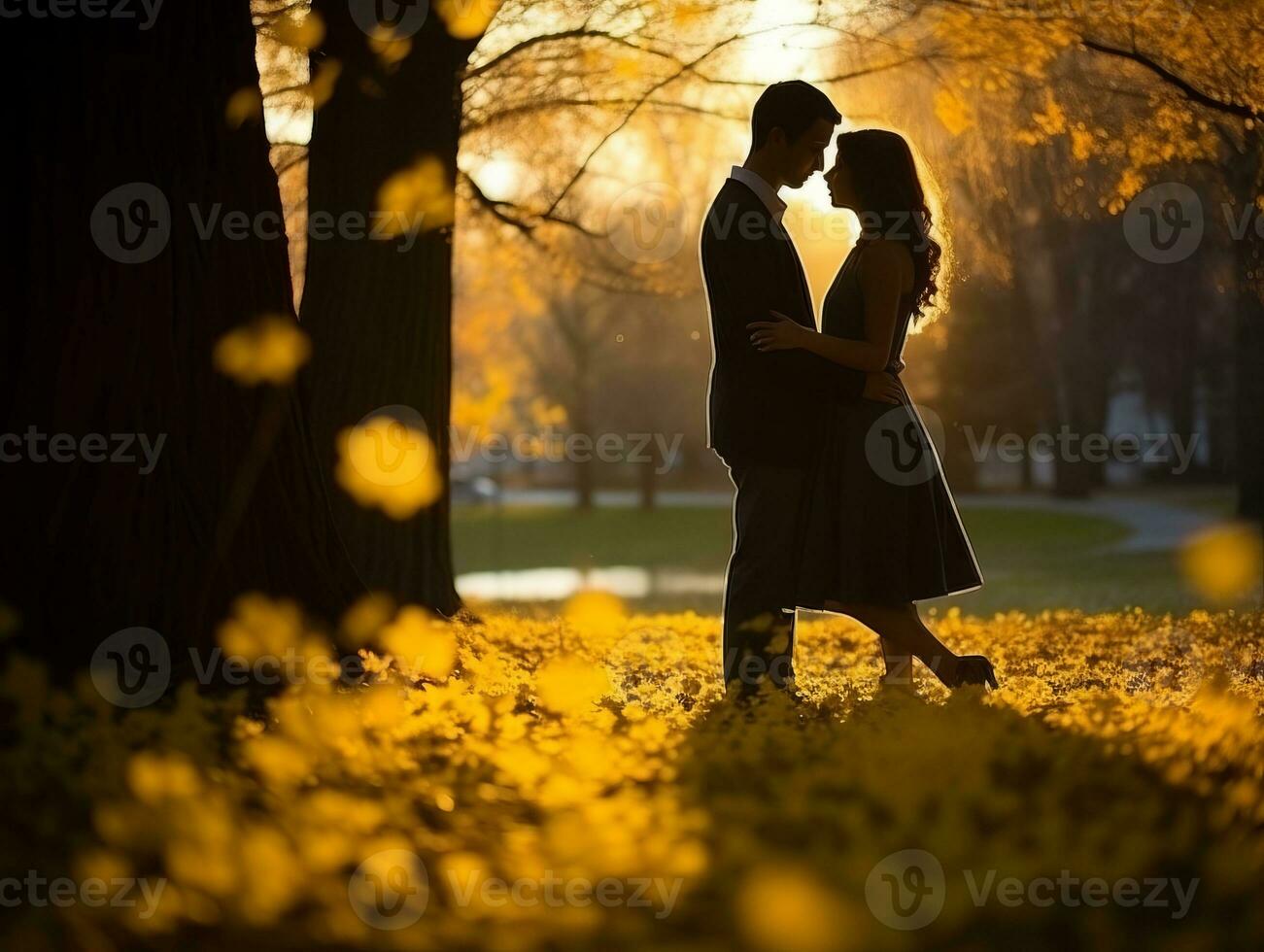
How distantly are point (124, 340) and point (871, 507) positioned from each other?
2.83 meters

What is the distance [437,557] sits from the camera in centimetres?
903

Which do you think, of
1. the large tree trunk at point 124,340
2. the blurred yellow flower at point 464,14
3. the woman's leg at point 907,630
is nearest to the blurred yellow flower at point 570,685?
the woman's leg at point 907,630

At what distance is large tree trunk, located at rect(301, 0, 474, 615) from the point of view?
8.39m

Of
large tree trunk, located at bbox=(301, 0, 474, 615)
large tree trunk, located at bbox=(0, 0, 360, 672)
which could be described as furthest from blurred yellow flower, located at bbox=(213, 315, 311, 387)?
large tree trunk, located at bbox=(301, 0, 474, 615)

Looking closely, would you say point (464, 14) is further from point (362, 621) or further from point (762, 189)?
point (362, 621)

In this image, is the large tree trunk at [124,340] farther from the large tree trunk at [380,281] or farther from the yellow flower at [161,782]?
the large tree trunk at [380,281]

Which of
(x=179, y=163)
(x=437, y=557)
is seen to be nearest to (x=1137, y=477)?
(x=437, y=557)

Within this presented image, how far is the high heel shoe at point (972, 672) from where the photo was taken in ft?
19.5

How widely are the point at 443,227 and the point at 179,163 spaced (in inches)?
128

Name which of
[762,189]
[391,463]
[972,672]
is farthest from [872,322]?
[391,463]

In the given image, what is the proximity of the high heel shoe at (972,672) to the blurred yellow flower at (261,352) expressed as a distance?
2809mm

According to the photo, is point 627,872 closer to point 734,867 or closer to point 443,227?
→ point 734,867

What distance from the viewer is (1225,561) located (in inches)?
698

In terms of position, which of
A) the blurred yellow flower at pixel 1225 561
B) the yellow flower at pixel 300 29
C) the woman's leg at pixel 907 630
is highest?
the yellow flower at pixel 300 29
